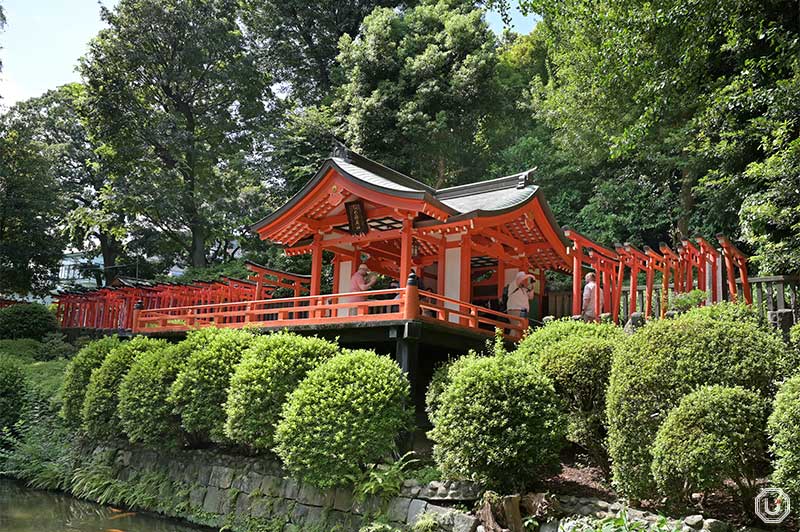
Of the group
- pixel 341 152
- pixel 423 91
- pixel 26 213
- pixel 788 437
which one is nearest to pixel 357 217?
pixel 341 152

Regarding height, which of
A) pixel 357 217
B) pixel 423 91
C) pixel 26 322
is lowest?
pixel 26 322

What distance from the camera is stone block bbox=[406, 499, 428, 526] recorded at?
7633 millimetres

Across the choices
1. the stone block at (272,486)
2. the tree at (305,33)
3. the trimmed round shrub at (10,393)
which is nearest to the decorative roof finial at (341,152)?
the stone block at (272,486)

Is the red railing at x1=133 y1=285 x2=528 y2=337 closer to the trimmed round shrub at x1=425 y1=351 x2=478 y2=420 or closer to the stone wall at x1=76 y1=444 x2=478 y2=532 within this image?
the trimmed round shrub at x1=425 y1=351 x2=478 y2=420

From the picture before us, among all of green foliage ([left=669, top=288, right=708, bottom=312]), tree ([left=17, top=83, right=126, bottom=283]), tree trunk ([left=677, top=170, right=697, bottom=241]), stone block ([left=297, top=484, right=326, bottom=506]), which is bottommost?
stone block ([left=297, top=484, right=326, bottom=506])

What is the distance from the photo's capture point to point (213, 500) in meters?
9.81

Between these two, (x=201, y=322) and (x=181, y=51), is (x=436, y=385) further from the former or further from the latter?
(x=181, y=51)

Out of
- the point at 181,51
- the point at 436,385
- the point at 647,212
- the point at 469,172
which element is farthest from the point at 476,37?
the point at 436,385

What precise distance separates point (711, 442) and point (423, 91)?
1865 cm

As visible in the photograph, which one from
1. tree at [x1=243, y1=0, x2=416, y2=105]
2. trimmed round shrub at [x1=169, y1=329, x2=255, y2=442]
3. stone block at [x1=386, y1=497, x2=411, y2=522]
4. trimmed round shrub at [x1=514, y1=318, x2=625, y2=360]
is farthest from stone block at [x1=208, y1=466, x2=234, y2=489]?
tree at [x1=243, y1=0, x2=416, y2=105]

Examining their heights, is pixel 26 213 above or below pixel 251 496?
above

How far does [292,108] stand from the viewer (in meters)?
28.2

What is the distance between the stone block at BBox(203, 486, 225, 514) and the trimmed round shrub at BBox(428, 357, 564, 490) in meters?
4.06

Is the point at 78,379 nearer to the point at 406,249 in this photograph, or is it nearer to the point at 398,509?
the point at 406,249
